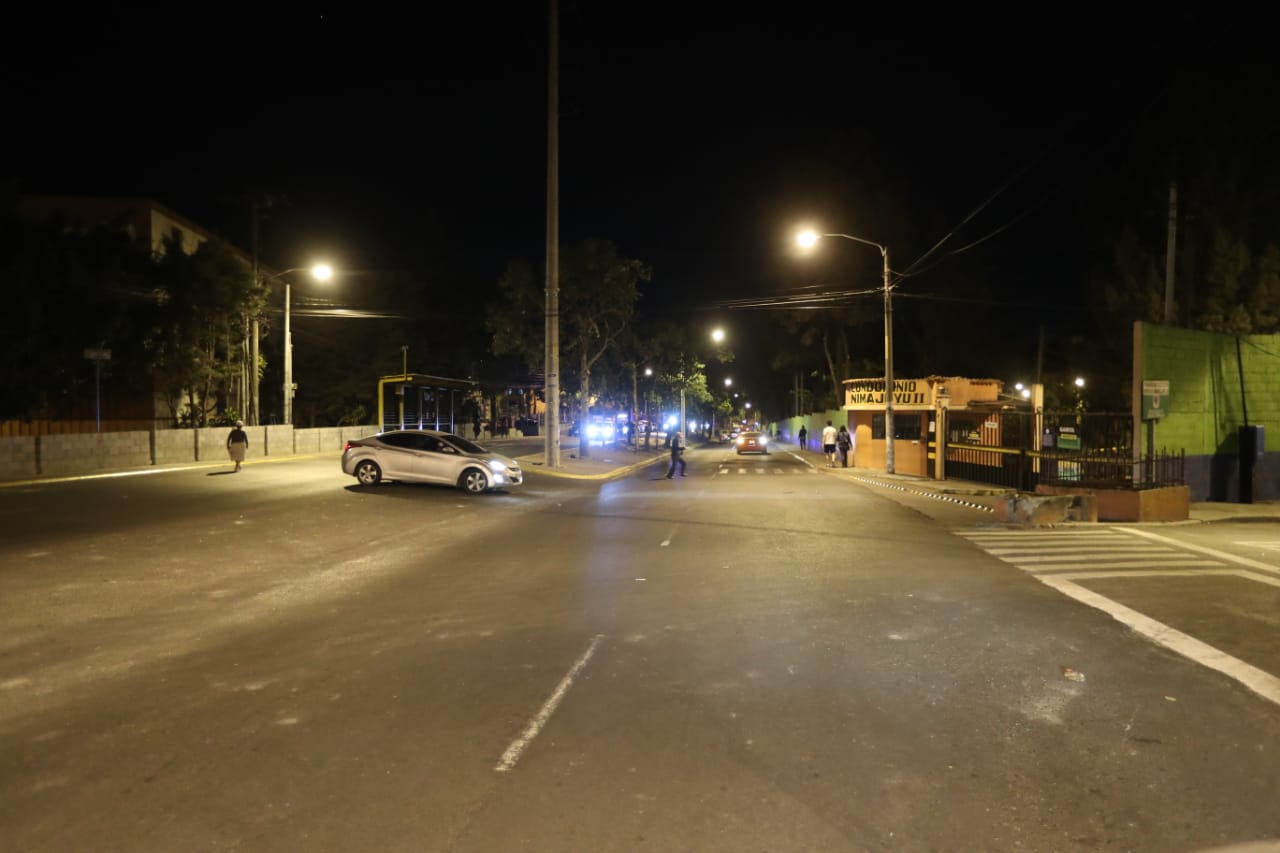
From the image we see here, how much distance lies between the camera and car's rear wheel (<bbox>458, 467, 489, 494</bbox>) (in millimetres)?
20766

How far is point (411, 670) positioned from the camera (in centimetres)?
675

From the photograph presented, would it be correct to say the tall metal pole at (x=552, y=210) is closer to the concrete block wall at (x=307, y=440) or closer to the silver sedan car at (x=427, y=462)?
the silver sedan car at (x=427, y=462)

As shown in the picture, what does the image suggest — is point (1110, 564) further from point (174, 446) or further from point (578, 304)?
point (578, 304)

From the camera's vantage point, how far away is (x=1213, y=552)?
1305 centimetres

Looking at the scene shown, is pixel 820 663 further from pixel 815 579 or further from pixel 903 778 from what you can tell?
pixel 815 579

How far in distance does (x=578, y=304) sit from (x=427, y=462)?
19927mm

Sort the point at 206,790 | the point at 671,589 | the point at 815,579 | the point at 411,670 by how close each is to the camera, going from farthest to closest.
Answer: the point at 815,579 < the point at 671,589 < the point at 411,670 < the point at 206,790

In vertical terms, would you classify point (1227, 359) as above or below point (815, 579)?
above

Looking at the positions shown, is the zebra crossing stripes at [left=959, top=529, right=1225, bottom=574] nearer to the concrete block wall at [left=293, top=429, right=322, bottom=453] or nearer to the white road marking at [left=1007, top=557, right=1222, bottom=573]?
the white road marking at [left=1007, top=557, right=1222, bottom=573]

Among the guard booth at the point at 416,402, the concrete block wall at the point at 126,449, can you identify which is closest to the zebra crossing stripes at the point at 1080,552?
the concrete block wall at the point at 126,449

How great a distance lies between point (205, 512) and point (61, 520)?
227 centimetres

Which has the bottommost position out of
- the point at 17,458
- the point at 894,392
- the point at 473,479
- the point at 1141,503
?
the point at 1141,503

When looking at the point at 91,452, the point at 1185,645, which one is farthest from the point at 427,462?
the point at 1185,645

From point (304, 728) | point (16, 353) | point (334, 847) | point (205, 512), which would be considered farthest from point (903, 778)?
point (16, 353)
